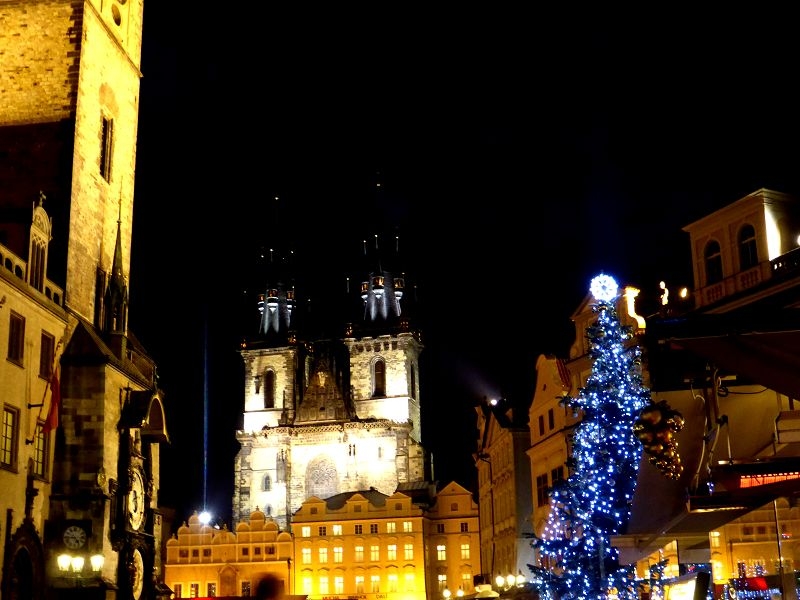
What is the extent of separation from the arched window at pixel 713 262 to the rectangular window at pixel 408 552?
163 ft

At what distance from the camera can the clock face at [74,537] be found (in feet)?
83.9

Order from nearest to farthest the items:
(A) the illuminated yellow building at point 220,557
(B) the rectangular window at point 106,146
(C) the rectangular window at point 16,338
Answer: (C) the rectangular window at point 16,338
(B) the rectangular window at point 106,146
(A) the illuminated yellow building at point 220,557

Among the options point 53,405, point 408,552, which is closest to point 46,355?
point 53,405

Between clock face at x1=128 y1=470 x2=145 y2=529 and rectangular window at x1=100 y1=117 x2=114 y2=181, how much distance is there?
9289 millimetres

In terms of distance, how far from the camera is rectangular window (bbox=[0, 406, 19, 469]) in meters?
23.6

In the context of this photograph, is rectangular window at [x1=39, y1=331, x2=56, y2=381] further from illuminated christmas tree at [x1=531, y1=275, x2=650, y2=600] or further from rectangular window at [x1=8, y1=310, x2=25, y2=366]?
illuminated christmas tree at [x1=531, y1=275, x2=650, y2=600]

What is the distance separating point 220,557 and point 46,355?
49874 millimetres

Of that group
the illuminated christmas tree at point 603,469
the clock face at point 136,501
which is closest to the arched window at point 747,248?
the illuminated christmas tree at point 603,469

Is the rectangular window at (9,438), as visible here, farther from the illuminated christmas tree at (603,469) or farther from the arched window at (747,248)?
the arched window at (747,248)

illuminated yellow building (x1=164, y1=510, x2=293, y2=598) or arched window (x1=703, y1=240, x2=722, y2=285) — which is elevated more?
arched window (x1=703, y1=240, x2=722, y2=285)

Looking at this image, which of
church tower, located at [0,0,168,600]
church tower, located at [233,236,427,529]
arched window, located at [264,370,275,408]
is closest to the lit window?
church tower, located at [233,236,427,529]

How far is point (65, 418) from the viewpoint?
26.9m

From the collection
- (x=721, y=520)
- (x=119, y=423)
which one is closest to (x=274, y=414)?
(x=119, y=423)

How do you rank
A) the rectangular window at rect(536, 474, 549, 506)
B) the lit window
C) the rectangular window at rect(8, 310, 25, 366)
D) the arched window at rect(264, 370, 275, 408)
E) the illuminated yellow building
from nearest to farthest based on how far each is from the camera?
the rectangular window at rect(8, 310, 25, 366) → the rectangular window at rect(536, 474, 549, 506) → the illuminated yellow building → the lit window → the arched window at rect(264, 370, 275, 408)
